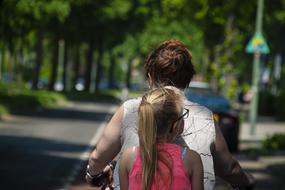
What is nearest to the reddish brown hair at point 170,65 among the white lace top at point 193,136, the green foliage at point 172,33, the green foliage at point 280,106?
the white lace top at point 193,136

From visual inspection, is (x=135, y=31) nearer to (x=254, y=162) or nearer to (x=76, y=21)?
(x=76, y=21)

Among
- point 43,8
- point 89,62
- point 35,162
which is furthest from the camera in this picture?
point 89,62

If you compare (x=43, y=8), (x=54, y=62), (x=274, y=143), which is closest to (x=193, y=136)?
(x=274, y=143)

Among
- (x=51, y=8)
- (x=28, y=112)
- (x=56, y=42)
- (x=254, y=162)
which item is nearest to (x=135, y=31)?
(x=56, y=42)

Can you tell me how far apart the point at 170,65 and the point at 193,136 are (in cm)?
37

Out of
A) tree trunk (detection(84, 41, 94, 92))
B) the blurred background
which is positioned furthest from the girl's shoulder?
tree trunk (detection(84, 41, 94, 92))

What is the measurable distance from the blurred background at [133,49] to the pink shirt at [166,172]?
0.92 meters

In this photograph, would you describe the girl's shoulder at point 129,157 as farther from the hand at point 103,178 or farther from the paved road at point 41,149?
the paved road at point 41,149

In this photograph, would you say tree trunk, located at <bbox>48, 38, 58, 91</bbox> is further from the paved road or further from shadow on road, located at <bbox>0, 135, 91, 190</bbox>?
shadow on road, located at <bbox>0, 135, 91, 190</bbox>

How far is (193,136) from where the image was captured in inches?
180

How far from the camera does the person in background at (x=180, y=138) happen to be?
4547 mm

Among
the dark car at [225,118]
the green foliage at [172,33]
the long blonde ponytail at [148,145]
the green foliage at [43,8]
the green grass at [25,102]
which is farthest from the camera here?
the green foliage at [172,33]

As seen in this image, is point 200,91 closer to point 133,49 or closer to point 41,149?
point 41,149

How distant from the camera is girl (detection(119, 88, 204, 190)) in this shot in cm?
420
